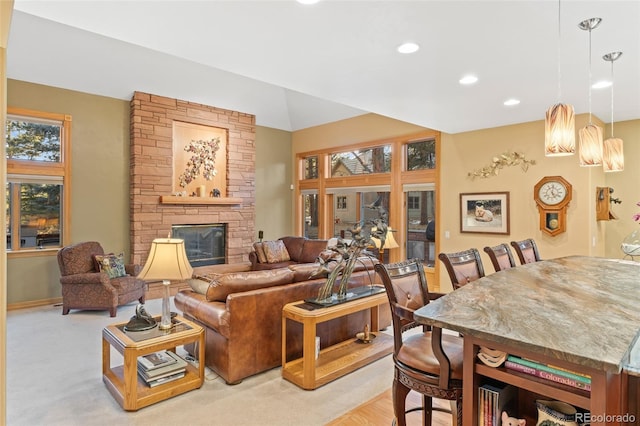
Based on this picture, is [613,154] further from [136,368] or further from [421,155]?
[136,368]

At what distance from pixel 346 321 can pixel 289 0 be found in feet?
9.79

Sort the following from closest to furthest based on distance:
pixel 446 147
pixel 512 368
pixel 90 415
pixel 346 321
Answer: pixel 512 368 < pixel 90 415 < pixel 346 321 < pixel 446 147

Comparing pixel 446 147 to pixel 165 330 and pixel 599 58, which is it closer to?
pixel 599 58

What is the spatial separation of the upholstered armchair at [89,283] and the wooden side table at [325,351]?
10.6ft

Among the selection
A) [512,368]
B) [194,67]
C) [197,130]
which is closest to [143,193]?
[197,130]

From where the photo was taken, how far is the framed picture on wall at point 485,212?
213 inches

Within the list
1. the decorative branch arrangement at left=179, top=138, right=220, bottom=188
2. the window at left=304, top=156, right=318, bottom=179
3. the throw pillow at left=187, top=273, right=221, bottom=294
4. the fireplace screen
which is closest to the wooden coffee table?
the throw pillow at left=187, top=273, right=221, bottom=294

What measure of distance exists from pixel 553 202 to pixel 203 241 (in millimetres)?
6106

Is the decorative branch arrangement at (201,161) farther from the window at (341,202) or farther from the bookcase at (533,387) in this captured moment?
the bookcase at (533,387)

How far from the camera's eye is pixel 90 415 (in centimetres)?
257

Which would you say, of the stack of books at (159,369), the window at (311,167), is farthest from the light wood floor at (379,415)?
the window at (311,167)

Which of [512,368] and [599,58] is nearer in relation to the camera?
[512,368]

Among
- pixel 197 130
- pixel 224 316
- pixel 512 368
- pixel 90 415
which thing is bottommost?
pixel 90 415

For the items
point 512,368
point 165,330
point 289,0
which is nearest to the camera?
point 512,368
